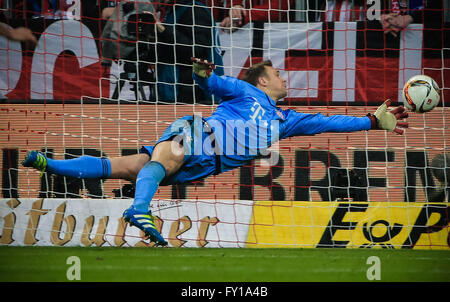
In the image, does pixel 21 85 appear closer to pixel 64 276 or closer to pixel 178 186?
pixel 178 186

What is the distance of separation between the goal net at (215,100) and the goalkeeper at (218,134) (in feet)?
4.52

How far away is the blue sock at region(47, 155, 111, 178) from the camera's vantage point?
4773 millimetres

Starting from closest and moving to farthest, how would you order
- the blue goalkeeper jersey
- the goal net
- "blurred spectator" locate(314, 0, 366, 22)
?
→ 1. the blue goalkeeper jersey
2. the goal net
3. "blurred spectator" locate(314, 0, 366, 22)

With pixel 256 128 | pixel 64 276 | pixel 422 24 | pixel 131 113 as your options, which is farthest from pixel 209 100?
pixel 64 276

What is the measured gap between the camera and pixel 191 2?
6.75m

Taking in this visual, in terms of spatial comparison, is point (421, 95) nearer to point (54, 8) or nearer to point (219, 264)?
point (219, 264)

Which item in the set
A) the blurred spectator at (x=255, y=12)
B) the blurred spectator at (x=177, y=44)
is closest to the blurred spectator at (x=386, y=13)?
the blurred spectator at (x=255, y=12)

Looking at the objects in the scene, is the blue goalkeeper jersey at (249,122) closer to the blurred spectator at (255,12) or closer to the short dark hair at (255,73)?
the short dark hair at (255,73)

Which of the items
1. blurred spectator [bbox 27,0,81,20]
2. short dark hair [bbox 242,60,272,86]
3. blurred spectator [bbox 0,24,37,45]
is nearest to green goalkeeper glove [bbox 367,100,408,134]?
short dark hair [bbox 242,60,272,86]

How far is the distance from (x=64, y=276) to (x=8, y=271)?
1.57 ft

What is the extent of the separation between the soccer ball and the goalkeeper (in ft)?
0.65

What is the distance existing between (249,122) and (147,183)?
110cm

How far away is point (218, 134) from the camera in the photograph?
16.1ft

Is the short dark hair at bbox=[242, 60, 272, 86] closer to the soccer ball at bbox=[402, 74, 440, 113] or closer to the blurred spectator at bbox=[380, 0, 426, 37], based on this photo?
the soccer ball at bbox=[402, 74, 440, 113]
